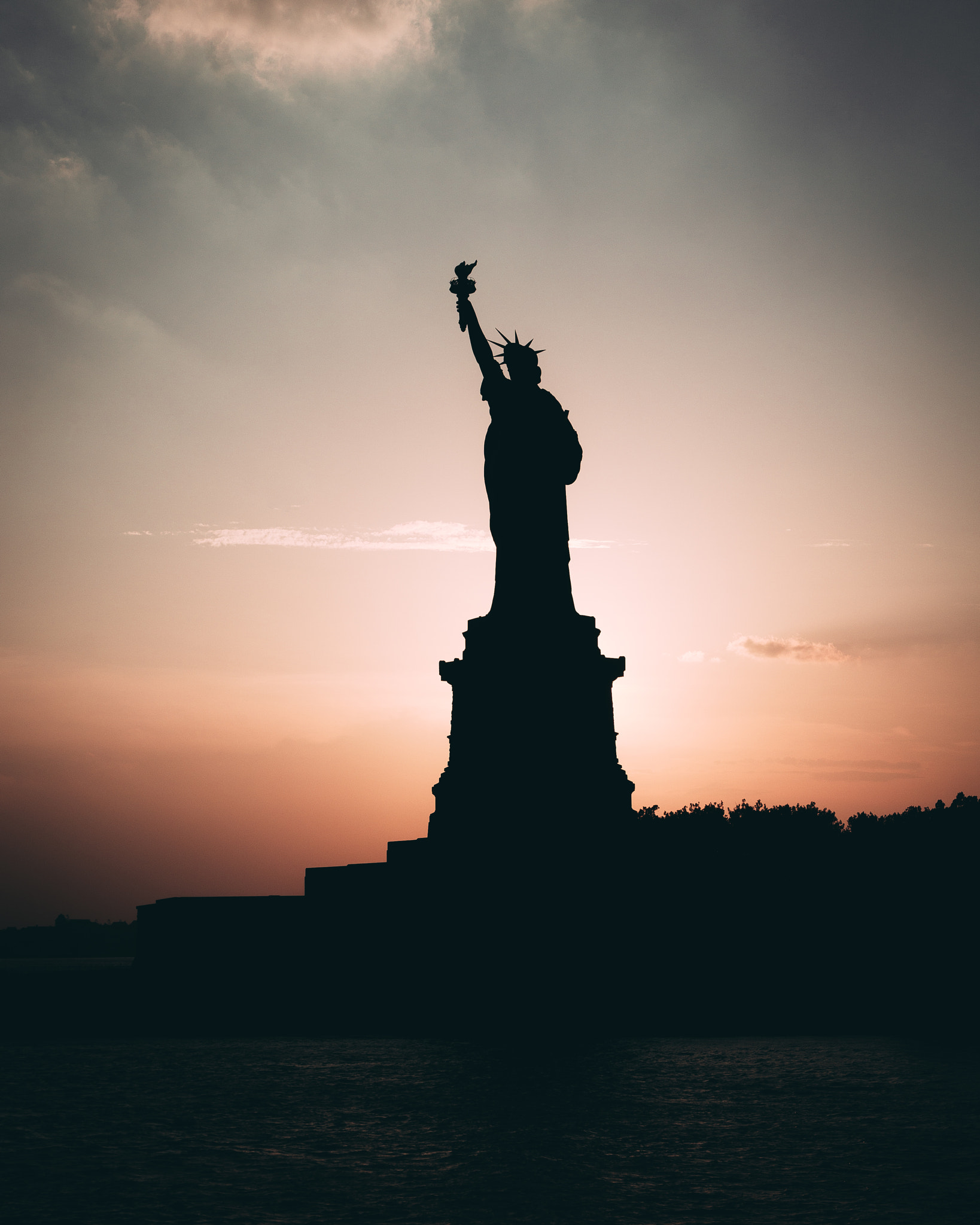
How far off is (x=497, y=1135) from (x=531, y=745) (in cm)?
930

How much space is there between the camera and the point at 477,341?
62.5 feet

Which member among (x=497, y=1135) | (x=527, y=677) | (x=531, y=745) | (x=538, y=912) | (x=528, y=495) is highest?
(x=528, y=495)

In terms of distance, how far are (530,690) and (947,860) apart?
12.5 m

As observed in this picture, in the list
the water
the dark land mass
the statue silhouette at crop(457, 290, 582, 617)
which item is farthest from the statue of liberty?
the water

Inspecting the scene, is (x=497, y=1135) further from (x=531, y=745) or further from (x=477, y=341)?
(x=477, y=341)

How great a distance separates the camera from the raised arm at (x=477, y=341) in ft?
62.4

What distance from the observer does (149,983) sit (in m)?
15.5

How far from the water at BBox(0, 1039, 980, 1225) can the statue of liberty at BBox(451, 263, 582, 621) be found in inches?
312

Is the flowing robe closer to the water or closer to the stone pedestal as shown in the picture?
the stone pedestal

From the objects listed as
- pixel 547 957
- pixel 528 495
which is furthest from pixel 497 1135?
pixel 528 495

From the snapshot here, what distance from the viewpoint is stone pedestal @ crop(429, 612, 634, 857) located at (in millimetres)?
16969

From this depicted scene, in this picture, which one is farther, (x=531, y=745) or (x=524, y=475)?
(x=524, y=475)

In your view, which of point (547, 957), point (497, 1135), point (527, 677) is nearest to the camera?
point (497, 1135)

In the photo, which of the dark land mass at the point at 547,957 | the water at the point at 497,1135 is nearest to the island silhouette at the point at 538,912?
the dark land mass at the point at 547,957
